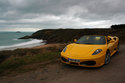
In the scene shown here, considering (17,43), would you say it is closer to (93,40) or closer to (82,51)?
(93,40)

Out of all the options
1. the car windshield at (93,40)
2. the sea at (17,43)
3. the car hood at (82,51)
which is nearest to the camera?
the car hood at (82,51)

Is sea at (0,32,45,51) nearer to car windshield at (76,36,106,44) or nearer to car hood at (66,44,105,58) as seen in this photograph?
car windshield at (76,36,106,44)

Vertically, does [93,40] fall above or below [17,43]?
above

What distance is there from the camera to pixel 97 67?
4266 mm

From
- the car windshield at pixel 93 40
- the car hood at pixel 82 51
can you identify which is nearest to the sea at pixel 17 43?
the car windshield at pixel 93 40

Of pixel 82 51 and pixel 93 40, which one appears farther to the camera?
pixel 93 40

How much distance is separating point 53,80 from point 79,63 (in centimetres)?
119

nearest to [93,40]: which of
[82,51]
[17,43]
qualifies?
[82,51]

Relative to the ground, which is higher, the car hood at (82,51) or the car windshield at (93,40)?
the car windshield at (93,40)

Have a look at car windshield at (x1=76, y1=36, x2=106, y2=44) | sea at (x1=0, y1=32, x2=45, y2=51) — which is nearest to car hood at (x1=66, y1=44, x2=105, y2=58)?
car windshield at (x1=76, y1=36, x2=106, y2=44)

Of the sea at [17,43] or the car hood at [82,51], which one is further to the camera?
the sea at [17,43]

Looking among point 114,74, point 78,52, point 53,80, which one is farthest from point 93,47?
point 53,80

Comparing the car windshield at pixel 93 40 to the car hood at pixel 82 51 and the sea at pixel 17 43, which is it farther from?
the sea at pixel 17 43

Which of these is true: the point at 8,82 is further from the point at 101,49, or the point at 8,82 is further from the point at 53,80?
the point at 101,49
